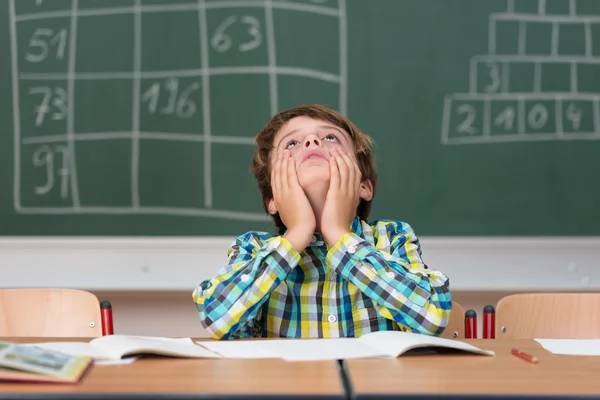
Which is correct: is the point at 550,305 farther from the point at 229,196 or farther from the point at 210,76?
the point at 210,76

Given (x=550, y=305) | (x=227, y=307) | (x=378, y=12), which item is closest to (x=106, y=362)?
(x=227, y=307)

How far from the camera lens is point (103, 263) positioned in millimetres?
2613

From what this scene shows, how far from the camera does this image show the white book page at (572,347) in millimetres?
1327

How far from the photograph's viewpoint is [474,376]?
108 centimetres

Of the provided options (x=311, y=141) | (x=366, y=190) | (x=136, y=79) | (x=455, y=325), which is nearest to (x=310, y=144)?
(x=311, y=141)

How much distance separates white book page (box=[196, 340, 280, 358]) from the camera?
124 centimetres

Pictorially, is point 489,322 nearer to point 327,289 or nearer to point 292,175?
point 327,289

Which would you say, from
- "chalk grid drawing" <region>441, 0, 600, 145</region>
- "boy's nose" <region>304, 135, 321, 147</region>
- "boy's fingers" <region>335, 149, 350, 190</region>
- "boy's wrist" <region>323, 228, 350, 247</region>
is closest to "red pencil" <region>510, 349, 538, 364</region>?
"boy's wrist" <region>323, 228, 350, 247</region>

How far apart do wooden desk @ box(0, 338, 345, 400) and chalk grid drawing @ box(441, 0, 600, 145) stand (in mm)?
1643

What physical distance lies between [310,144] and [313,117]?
13 centimetres

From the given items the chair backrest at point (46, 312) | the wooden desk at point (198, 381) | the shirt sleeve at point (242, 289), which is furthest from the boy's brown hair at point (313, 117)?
the wooden desk at point (198, 381)

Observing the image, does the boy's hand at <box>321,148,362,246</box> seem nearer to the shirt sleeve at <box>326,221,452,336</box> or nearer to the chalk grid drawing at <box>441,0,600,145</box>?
the shirt sleeve at <box>326,221,452,336</box>

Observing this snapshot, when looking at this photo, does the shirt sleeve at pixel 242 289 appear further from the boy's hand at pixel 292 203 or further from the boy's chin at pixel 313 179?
the boy's chin at pixel 313 179

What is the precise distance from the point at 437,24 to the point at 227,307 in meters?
1.46
